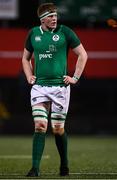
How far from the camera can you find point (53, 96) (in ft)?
36.8

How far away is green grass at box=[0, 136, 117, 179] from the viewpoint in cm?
1124

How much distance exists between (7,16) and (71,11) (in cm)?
189


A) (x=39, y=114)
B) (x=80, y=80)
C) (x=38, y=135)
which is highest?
(x=39, y=114)

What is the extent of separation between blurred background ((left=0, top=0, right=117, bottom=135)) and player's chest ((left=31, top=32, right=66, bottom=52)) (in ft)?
35.9

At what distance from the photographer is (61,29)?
1127cm

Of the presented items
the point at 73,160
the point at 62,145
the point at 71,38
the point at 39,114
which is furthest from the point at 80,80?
the point at 39,114

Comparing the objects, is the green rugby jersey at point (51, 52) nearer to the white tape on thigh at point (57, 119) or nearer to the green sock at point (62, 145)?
the white tape on thigh at point (57, 119)

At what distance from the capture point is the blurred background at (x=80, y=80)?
2319 centimetres

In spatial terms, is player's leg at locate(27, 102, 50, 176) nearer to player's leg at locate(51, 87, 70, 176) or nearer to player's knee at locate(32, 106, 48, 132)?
player's knee at locate(32, 106, 48, 132)

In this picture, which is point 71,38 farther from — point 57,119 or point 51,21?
point 57,119

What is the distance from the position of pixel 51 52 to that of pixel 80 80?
12.9m

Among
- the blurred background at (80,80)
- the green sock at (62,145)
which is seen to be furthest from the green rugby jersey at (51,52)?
the blurred background at (80,80)

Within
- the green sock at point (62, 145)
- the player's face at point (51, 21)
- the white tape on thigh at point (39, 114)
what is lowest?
the green sock at point (62, 145)

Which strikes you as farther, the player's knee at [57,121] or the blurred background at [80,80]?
the blurred background at [80,80]
